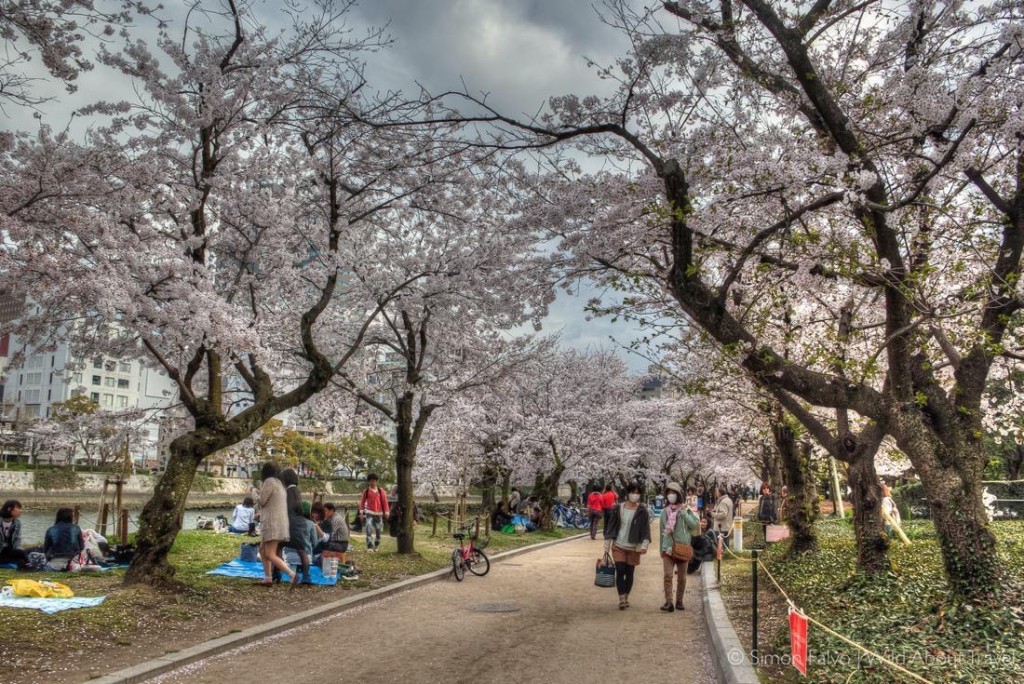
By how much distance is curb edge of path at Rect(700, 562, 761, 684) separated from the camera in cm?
695

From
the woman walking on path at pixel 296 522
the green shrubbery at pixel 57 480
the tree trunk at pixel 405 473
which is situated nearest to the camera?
the woman walking on path at pixel 296 522

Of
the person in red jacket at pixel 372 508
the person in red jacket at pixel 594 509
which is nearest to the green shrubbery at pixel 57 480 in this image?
the person in red jacket at pixel 594 509

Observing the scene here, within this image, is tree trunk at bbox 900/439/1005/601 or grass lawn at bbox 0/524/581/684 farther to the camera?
tree trunk at bbox 900/439/1005/601

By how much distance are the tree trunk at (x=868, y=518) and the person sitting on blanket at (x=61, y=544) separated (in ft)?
44.0

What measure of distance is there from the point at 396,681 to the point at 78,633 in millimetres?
3804

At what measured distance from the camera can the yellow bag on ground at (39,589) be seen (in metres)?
9.77

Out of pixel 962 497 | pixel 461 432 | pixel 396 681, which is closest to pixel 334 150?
pixel 396 681

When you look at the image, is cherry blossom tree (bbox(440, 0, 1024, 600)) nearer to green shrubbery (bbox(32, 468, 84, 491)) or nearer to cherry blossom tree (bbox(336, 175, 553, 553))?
cherry blossom tree (bbox(336, 175, 553, 553))

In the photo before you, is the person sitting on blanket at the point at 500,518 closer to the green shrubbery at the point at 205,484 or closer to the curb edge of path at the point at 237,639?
the curb edge of path at the point at 237,639

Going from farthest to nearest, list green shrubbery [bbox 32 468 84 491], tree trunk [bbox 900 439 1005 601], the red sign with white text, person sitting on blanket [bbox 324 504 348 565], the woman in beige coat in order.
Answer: green shrubbery [bbox 32 468 84 491] < person sitting on blanket [bbox 324 504 348 565] < the woman in beige coat < tree trunk [bbox 900 439 1005 601] < the red sign with white text

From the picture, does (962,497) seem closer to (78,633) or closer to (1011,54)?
(1011,54)

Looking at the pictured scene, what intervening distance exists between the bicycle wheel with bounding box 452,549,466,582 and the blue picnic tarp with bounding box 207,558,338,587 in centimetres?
282

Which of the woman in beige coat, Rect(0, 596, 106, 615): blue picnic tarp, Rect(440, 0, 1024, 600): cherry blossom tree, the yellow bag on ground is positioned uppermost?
Rect(440, 0, 1024, 600): cherry blossom tree

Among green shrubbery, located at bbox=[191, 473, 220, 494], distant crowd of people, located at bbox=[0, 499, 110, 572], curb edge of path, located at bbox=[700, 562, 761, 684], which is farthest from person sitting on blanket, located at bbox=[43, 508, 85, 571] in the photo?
green shrubbery, located at bbox=[191, 473, 220, 494]
